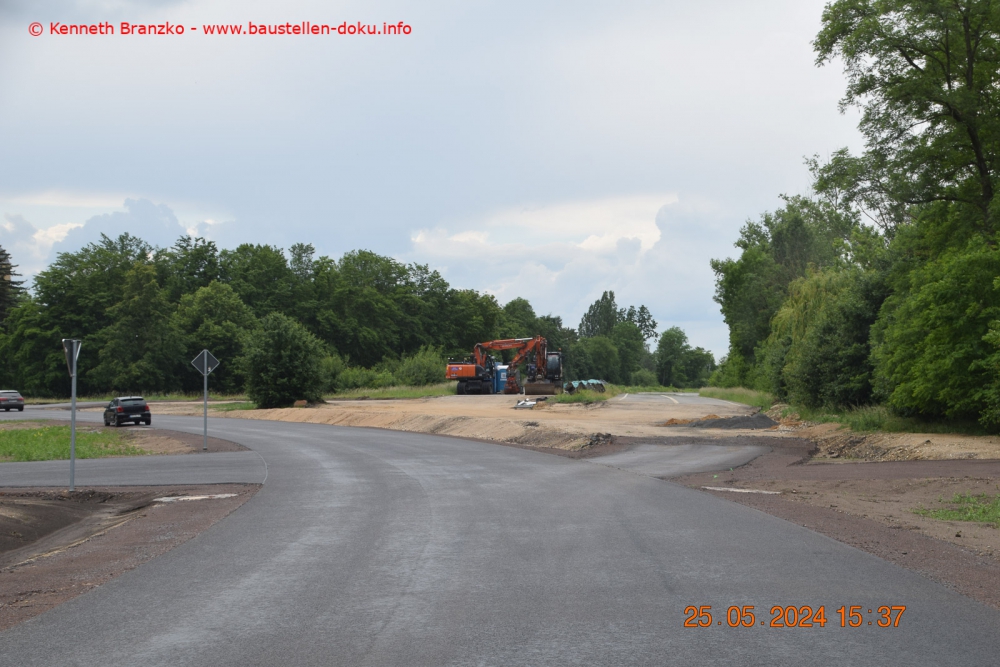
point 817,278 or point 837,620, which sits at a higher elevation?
point 817,278

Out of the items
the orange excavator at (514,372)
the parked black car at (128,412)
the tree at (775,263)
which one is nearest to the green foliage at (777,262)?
the tree at (775,263)

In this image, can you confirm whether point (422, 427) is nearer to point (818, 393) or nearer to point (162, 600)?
point (818, 393)

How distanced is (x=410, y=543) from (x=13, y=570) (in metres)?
4.38

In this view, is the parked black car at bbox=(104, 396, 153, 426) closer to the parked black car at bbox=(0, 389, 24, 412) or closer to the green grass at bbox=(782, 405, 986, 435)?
the parked black car at bbox=(0, 389, 24, 412)

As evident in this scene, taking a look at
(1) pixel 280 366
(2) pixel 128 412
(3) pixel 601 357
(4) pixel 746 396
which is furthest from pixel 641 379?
(2) pixel 128 412

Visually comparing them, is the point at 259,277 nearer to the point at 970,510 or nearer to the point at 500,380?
the point at 500,380

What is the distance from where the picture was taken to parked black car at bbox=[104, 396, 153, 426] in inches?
1661

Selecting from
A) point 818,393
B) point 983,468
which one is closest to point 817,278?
point 818,393

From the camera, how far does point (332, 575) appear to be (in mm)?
8117

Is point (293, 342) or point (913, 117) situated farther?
point (293, 342)

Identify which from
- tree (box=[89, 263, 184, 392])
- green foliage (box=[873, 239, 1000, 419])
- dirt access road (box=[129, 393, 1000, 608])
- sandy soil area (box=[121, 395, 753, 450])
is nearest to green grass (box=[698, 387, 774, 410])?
sandy soil area (box=[121, 395, 753, 450])
